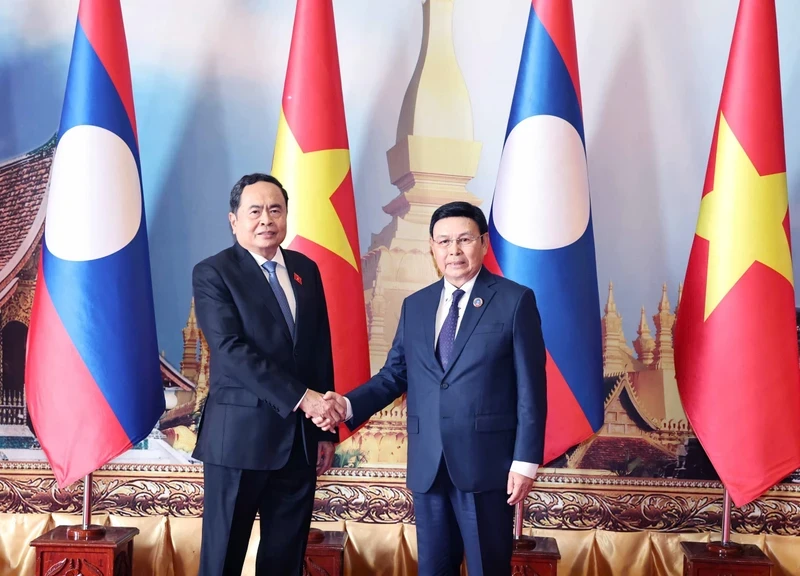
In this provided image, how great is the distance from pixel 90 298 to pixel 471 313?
5.26ft

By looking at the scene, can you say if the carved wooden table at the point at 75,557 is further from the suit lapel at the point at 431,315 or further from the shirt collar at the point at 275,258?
the suit lapel at the point at 431,315

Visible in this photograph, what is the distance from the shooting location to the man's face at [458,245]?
7.12ft

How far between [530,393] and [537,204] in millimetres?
1132

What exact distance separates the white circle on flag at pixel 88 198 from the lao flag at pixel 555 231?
1.49 m

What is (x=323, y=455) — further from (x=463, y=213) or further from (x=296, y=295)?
(x=463, y=213)

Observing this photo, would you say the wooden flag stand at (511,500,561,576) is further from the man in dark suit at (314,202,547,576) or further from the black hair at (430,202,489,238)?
the black hair at (430,202,489,238)

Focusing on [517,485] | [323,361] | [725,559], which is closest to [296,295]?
[323,361]

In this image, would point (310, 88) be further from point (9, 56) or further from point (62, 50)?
point (9, 56)

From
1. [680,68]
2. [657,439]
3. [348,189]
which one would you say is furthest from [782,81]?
[348,189]

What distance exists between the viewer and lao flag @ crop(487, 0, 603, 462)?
3.02 meters

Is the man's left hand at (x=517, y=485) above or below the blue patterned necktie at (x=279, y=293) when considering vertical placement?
below

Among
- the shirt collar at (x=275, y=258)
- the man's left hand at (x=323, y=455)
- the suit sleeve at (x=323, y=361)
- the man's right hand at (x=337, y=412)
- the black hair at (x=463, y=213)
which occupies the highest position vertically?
the black hair at (x=463, y=213)

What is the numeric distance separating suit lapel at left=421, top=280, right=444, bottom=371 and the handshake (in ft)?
1.05

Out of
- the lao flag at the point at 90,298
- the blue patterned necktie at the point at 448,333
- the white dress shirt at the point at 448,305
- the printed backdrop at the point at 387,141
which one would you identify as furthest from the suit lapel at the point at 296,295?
the printed backdrop at the point at 387,141
